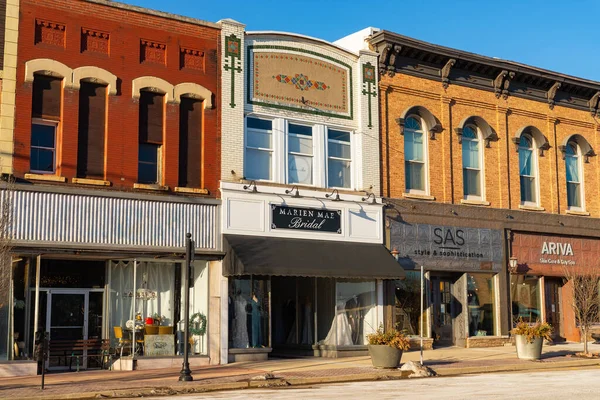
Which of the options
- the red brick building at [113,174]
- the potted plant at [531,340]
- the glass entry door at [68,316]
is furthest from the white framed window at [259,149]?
the potted plant at [531,340]

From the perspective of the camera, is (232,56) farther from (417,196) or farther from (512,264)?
(512,264)

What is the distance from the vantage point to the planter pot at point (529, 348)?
981 inches

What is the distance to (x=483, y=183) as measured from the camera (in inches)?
1220

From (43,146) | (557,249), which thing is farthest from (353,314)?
(43,146)

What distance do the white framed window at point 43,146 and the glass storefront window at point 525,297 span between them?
17.7m

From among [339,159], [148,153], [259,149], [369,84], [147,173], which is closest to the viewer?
[147,173]

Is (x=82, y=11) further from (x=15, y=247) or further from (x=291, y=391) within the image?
(x=291, y=391)

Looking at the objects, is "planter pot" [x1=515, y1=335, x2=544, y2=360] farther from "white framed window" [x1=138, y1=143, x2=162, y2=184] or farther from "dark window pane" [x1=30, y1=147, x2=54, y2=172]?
"dark window pane" [x1=30, y1=147, x2=54, y2=172]

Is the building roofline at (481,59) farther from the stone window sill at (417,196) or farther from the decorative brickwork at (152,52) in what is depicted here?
the decorative brickwork at (152,52)

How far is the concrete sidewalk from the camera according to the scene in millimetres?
17094

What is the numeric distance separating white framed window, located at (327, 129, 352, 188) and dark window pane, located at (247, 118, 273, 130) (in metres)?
2.29

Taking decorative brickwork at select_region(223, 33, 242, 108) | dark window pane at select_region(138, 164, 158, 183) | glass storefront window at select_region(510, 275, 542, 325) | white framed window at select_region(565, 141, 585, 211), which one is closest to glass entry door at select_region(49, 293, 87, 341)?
dark window pane at select_region(138, 164, 158, 183)

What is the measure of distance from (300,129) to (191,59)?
4364 millimetres

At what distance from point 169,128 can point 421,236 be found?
32.6 ft
